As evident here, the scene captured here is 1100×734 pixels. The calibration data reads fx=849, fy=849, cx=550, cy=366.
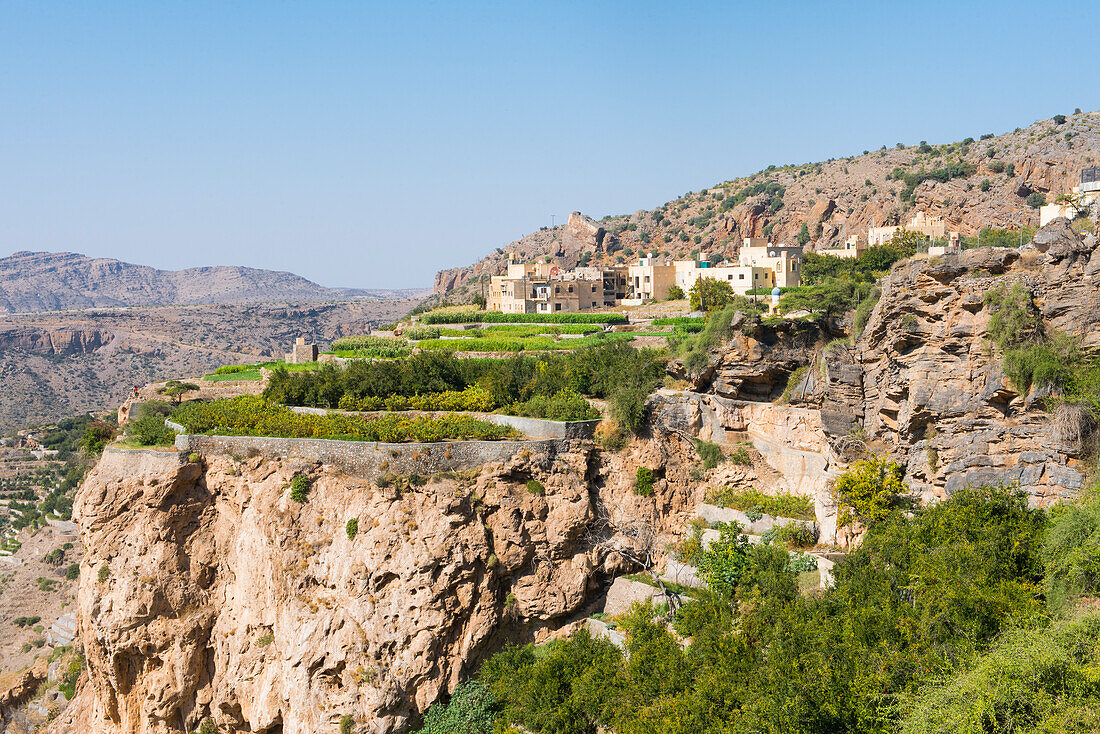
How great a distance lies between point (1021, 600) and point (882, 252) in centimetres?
3946

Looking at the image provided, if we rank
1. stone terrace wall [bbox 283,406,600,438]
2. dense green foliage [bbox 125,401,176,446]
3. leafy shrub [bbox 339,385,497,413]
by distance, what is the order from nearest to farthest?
1. stone terrace wall [bbox 283,406,600,438]
2. dense green foliage [bbox 125,401,176,446]
3. leafy shrub [bbox 339,385,497,413]

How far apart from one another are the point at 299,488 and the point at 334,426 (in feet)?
9.15

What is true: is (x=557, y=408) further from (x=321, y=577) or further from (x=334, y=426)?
(x=321, y=577)

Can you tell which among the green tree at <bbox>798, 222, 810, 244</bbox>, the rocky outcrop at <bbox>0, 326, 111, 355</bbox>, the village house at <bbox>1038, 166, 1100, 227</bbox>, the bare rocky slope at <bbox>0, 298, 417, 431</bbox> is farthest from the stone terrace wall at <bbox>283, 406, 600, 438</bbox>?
the rocky outcrop at <bbox>0, 326, 111, 355</bbox>

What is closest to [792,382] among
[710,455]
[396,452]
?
[710,455]

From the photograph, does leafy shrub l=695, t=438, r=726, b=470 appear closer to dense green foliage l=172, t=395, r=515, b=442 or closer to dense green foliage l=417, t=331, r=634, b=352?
dense green foliage l=172, t=395, r=515, b=442

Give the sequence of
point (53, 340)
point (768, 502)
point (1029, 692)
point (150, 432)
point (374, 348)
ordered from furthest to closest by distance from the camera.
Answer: point (53, 340), point (374, 348), point (150, 432), point (768, 502), point (1029, 692)

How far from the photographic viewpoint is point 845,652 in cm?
1803

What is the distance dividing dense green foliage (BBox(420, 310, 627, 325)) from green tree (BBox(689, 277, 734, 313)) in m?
Answer: 4.76

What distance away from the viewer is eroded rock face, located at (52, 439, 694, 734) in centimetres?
2428

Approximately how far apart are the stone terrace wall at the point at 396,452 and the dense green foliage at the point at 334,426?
2.09ft

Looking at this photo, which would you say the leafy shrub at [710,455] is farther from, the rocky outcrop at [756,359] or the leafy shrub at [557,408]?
the leafy shrub at [557,408]

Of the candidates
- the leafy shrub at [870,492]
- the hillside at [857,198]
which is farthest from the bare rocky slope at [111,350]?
the leafy shrub at [870,492]

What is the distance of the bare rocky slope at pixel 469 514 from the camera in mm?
23406
